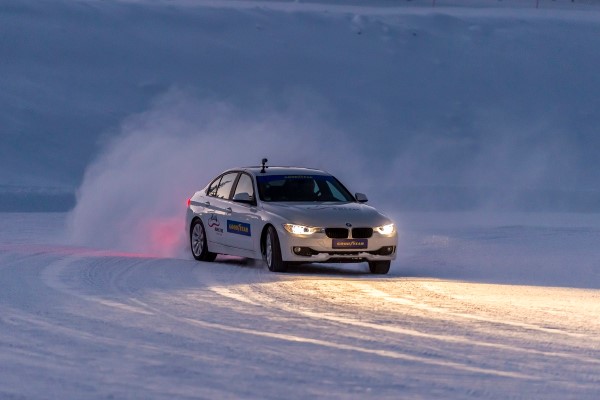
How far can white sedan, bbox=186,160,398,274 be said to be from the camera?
17203 mm

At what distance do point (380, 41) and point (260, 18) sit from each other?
5.29 metres

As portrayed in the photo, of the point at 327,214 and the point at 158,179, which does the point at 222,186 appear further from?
the point at 158,179

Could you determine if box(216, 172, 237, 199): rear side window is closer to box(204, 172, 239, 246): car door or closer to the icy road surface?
box(204, 172, 239, 246): car door

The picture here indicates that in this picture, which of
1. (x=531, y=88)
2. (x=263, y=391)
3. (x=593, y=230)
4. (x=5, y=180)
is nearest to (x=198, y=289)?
(x=263, y=391)

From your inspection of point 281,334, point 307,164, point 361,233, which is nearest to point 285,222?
point 361,233

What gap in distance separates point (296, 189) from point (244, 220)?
34.6 inches

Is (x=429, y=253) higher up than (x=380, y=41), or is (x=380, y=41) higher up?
(x=380, y=41)

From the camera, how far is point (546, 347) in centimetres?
1056

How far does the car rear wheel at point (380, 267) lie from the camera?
17.7m

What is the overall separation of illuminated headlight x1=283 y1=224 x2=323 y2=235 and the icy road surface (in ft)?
1.72

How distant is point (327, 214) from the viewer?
17.5 metres

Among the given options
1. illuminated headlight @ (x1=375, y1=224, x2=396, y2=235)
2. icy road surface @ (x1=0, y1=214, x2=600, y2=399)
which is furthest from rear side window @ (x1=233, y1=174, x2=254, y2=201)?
illuminated headlight @ (x1=375, y1=224, x2=396, y2=235)

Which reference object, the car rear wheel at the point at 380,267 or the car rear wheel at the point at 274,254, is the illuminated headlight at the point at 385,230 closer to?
the car rear wheel at the point at 380,267

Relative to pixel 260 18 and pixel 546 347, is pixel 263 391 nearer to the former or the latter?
pixel 546 347
